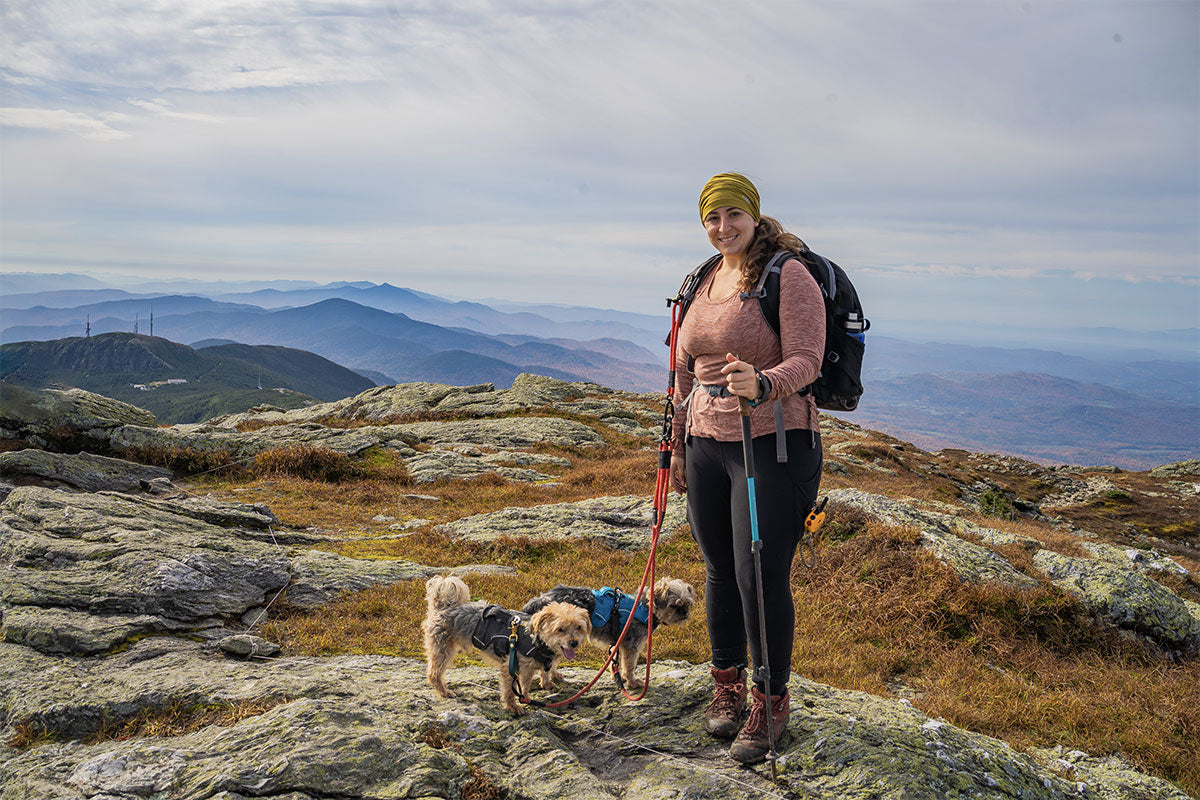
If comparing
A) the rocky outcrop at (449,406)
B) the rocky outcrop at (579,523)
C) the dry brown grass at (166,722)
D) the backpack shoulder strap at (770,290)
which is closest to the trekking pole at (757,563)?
the backpack shoulder strap at (770,290)

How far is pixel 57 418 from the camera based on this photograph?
1992 centimetres

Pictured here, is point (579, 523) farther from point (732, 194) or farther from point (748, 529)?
point (732, 194)

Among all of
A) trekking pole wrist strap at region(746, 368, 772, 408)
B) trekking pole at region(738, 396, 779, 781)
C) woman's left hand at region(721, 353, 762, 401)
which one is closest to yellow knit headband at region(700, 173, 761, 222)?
woman's left hand at region(721, 353, 762, 401)

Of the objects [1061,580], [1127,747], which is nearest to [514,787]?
[1127,747]

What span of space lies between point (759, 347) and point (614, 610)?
358 cm

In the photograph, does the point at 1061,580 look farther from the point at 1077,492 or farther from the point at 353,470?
the point at 1077,492

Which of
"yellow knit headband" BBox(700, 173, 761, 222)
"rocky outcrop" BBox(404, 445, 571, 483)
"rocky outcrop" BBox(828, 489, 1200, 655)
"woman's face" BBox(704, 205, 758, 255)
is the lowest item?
"rocky outcrop" BBox(404, 445, 571, 483)

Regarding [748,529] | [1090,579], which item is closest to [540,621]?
[748,529]

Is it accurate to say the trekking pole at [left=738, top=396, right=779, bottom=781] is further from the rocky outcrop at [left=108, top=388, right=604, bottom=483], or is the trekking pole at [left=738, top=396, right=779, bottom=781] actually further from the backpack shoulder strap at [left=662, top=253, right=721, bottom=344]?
the rocky outcrop at [left=108, top=388, right=604, bottom=483]

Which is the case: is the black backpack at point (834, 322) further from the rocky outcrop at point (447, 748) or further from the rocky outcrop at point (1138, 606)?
the rocky outcrop at point (1138, 606)

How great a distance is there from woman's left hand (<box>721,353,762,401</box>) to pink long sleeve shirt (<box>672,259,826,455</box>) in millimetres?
105

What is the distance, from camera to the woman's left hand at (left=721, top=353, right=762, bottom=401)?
13.7ft

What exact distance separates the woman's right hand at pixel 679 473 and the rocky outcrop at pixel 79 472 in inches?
651

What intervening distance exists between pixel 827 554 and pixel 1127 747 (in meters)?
5.21
